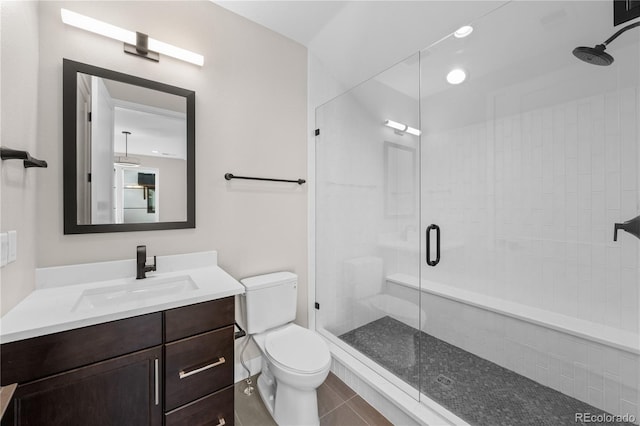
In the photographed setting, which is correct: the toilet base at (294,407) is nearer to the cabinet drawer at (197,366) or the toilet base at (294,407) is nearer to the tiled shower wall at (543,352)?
the cabinet drawer at (197,366)

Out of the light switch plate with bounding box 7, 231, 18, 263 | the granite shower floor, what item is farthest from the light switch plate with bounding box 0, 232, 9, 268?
the granite shower floor

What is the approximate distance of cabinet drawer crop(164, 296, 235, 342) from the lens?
1097mm

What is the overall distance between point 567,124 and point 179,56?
2.26 m

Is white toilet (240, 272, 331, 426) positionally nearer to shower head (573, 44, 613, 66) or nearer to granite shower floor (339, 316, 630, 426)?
granite shower floor (339, 316, 630, 426)

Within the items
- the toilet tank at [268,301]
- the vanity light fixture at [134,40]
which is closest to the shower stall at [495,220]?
the toilet tank at [268,301]

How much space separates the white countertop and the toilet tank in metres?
0.27

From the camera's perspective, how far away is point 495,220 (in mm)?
1691

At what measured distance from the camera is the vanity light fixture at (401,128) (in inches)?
71.4

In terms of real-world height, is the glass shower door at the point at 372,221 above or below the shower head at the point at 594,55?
below

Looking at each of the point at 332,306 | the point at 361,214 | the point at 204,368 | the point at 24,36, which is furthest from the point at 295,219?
the point at 24,36

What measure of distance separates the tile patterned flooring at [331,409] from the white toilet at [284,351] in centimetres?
6

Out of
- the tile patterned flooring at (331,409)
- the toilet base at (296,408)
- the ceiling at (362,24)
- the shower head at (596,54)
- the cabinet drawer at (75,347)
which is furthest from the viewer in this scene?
the ceiling at (362,24)

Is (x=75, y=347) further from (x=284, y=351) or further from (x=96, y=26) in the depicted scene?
(x=96, y=26)

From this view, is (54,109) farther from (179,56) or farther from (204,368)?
(204,368)
